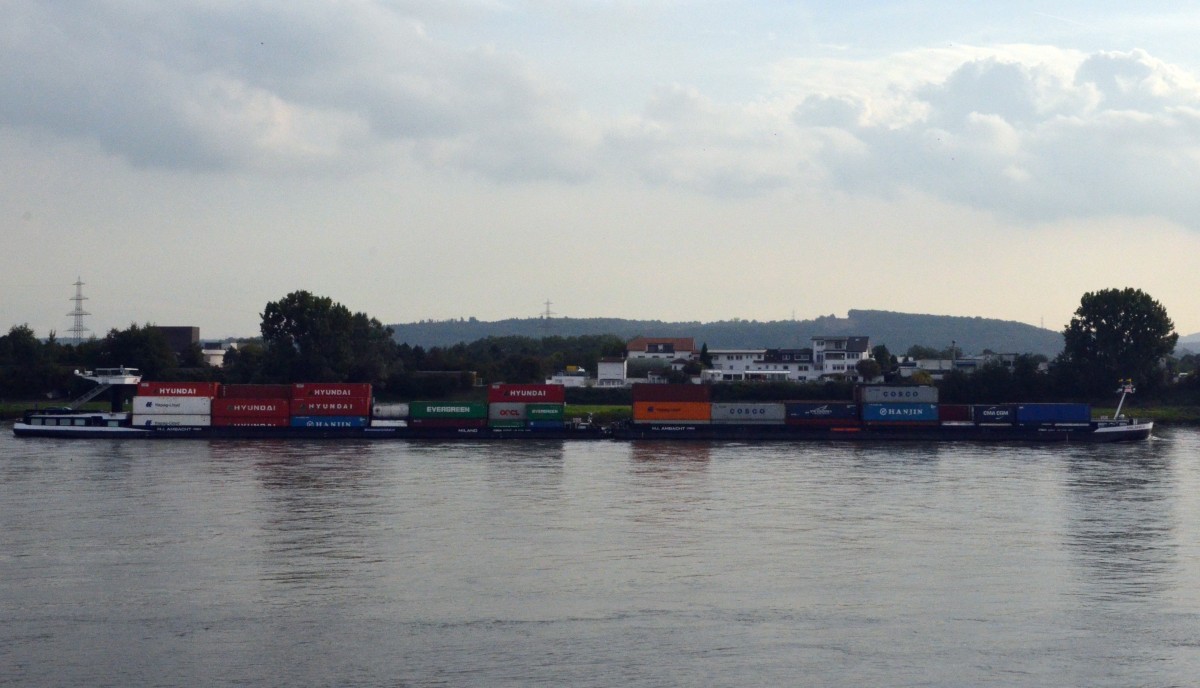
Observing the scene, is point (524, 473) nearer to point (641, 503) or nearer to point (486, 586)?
point (641, 503)

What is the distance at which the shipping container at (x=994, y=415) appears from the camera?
186 feet

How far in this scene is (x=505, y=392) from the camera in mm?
58469

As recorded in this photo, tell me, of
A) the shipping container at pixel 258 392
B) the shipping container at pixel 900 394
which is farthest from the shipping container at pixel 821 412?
the shipping container at pixel 258 392

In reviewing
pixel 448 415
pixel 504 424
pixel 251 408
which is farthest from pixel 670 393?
pixel 251 408

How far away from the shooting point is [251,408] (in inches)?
2227

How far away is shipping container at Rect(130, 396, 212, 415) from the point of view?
56688 mm

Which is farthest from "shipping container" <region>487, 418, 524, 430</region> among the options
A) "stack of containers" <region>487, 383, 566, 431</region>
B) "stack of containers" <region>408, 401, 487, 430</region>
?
"stack of containers" <region>408, 401, 487, 430</region>

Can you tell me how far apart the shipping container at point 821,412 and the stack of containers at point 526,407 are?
11.7 metres

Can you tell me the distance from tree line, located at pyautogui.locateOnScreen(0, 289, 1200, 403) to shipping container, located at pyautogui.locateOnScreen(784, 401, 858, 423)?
19.1 metres

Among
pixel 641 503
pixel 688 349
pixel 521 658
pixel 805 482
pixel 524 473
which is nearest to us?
pixel 521 658

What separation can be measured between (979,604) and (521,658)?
29.6 feet

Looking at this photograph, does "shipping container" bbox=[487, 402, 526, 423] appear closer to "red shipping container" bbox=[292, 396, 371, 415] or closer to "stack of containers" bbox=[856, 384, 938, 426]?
"red shipping container" bbox=[292, 396, 371, 415]

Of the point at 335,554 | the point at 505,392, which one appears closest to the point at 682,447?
the point at 505,392

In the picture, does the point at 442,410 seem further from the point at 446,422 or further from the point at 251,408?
the point at 251,408
